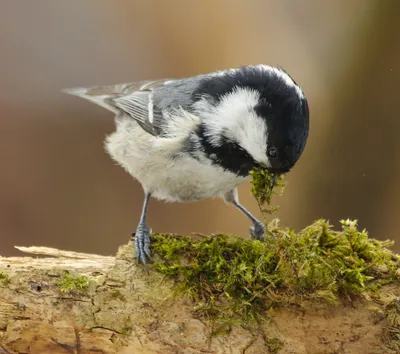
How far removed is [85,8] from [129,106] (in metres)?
1.39

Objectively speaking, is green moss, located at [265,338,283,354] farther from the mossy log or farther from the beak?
the beak

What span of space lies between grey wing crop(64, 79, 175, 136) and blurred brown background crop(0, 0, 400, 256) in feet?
3.11

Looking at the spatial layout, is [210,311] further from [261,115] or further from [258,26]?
[258,26]

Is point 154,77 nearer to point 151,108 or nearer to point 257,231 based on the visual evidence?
point 151,108

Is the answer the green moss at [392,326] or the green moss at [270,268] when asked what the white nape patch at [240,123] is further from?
the green moss at [392,326]

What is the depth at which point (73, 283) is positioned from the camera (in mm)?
1311

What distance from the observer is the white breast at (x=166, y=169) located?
1.54 meters

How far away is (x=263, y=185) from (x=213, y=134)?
0.22 meters

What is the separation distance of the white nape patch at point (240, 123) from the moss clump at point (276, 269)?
0.23 m

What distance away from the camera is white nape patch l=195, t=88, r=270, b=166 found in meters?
1.41

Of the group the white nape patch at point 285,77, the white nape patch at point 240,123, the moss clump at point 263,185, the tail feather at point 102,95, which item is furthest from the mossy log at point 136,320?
the tail feather at point 102,95

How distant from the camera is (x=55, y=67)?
305cm

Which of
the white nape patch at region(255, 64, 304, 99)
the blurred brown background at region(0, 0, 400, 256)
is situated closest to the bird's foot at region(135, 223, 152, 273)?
the white nape patch at region(255, 64, 304, 99)

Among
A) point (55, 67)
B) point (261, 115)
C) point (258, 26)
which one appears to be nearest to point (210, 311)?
point (261, 115)
